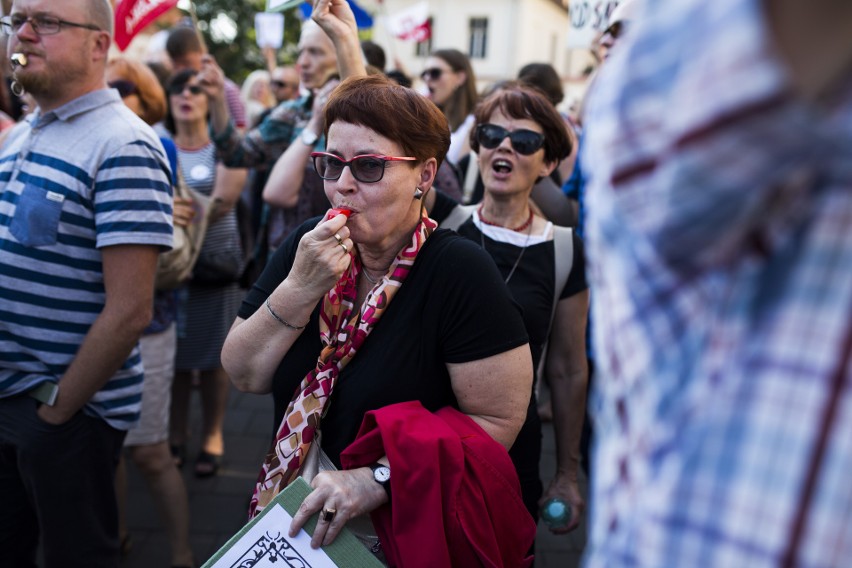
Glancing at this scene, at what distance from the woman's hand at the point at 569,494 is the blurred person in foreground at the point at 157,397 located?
161cm

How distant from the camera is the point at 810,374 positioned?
664mm

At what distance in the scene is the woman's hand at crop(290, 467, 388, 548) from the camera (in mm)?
1539

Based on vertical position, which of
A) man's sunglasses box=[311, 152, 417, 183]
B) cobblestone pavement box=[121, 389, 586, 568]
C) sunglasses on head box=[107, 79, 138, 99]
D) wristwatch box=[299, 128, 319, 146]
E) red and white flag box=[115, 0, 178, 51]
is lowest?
cobblestone pavement box=[121, 389, 586, 568]

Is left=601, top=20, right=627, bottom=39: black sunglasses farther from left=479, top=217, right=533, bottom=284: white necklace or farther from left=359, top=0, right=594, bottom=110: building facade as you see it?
left=359, top=0, right=594, bottom=110: building facade

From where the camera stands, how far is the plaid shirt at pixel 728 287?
0.64m

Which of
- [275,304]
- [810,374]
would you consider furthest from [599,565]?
[275,304]

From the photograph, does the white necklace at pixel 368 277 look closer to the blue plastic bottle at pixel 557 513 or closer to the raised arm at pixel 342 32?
the raised arm at pixel 342 32

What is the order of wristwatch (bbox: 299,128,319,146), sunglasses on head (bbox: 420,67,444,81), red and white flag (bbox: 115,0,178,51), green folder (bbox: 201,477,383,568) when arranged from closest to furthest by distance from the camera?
1. green folder (bbox: 201,477,383,568)
2. wristwatch (bbox: 299,128,319,146)
3. red and white flag (bbox: 115,0,178,51)
4. sunglasses on head (bbox: 420,67,444,81)

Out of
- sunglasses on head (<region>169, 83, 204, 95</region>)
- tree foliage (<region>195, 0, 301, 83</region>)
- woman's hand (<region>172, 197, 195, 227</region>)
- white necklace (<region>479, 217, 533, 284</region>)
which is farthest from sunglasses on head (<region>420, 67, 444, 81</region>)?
tree foliage (<region>195, 0, 301, 83</region>)

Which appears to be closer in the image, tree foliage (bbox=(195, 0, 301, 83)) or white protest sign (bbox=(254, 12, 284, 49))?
white protest sign (bbox=(254, 12, 284, 49))

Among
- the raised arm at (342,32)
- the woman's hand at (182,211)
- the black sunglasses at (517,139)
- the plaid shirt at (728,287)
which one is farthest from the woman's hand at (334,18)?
the plaid shirt at (728,287)

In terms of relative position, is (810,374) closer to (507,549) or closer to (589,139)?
(589,139)

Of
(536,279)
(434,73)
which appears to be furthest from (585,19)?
(536,279)

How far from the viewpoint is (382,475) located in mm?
1627
